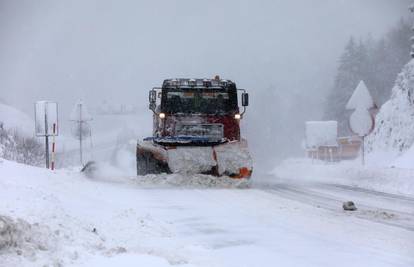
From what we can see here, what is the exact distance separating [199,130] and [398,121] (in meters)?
21.5

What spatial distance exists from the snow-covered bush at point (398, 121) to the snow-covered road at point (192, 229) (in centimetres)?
2276

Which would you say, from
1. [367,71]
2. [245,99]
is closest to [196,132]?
[245,99]

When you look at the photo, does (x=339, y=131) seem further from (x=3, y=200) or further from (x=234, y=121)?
(x=3, y=200)

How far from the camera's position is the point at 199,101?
51.3 ft

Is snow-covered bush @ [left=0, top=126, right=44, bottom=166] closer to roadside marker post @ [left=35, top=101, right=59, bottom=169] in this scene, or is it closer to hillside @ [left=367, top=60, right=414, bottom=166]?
roadside marker post @ [left=35, top=101, right=59, bottom=169]

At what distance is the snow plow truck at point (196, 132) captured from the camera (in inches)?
543

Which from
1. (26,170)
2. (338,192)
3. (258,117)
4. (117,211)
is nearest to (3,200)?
(117,211)

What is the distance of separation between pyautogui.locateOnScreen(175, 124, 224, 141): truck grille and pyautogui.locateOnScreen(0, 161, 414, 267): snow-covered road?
4.68 m

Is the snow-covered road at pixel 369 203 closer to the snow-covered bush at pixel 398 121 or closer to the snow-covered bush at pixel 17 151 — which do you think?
the snow-covered bush at pixel 17 151

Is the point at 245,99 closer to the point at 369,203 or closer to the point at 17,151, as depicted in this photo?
the point at 369,203

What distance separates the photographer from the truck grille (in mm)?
15227

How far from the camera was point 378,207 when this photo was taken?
10438mm

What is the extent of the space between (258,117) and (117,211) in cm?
9837

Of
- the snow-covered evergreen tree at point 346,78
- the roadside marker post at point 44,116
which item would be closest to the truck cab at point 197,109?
the roadside marker post at point 44,116
